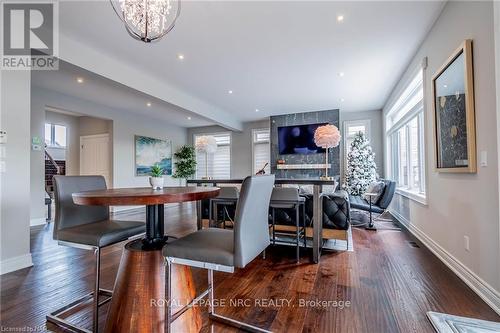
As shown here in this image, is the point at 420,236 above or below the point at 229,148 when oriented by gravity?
below

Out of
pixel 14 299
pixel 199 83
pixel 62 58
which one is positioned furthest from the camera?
pixel 199 83

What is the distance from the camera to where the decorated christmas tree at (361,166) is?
20.9 feet

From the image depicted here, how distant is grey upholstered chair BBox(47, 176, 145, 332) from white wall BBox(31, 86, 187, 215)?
4.22 m

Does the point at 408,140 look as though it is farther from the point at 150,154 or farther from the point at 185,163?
the point at 150,154

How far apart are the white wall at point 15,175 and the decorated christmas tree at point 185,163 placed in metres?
5.47

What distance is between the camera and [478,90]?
1961 millimetres

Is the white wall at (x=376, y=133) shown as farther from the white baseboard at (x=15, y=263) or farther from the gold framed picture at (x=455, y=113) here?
the white baseboard at (x=15, y=263)

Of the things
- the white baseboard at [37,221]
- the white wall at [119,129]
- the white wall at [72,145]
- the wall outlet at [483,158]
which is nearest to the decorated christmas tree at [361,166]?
the wall outlet at [483,158]

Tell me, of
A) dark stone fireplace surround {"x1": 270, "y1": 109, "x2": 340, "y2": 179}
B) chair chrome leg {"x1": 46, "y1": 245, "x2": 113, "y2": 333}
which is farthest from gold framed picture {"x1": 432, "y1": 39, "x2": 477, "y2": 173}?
dark stone fireplace surround {"x1": 270, "y1": 109, "x2": 340, "y2": 179}

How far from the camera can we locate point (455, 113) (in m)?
2.32

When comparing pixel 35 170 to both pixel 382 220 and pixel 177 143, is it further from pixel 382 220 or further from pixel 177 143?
pixel 382 220

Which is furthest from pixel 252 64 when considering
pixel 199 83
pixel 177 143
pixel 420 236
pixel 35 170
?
pixel 177 143

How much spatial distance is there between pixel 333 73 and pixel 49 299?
192 inches

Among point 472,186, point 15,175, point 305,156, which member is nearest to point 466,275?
point 472,186
